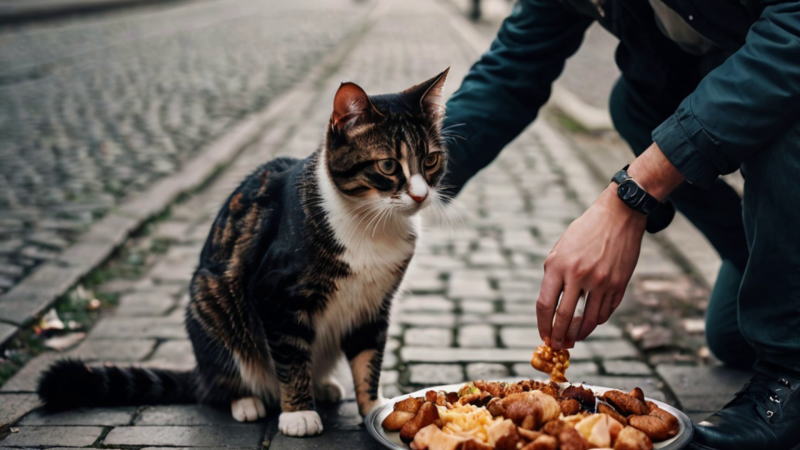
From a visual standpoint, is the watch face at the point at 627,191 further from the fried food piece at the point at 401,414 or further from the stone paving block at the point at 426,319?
the stone paving block at the point at 426,319

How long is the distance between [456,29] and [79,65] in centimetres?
923

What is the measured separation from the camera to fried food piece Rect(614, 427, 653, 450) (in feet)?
6.66

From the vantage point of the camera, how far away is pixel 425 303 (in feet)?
13.8

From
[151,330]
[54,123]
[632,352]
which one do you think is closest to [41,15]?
[54,123]

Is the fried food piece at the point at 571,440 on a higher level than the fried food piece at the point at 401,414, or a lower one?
higher

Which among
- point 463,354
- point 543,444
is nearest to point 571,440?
point 543,444

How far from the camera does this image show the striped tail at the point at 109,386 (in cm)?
284

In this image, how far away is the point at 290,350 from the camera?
106 inches

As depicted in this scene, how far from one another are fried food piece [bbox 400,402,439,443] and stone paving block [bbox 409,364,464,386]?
1.01 m

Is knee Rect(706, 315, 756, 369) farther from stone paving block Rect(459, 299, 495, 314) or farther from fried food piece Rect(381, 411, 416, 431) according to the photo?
fried food piece Rect(381, 411, 416, 431)

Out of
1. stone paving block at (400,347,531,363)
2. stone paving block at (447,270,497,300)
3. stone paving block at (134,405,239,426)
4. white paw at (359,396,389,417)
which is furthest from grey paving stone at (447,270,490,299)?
stone paving block at (134,405,239,426)

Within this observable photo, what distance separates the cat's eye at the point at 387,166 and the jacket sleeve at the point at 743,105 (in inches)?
30.7

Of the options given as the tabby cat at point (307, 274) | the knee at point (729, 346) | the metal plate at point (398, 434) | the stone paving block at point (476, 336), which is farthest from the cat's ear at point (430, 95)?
the knee at point (729, 346)

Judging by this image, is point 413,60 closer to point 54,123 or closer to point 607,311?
point 54,123
